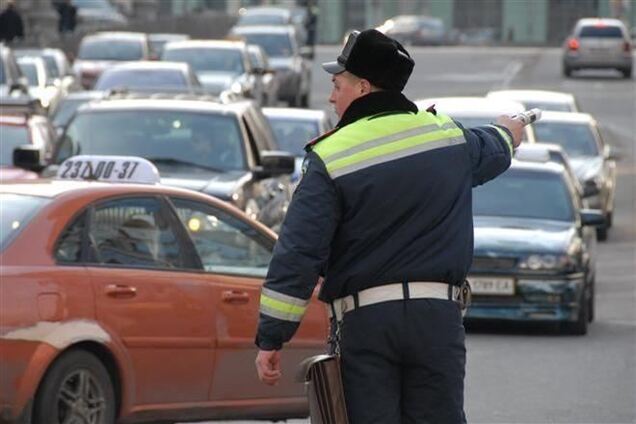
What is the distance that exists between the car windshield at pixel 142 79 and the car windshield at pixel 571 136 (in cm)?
623

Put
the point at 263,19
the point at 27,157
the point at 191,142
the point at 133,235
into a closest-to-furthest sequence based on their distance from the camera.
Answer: the point at 133,235, the point at 27,157, the point at 191,142, the point at 263,19

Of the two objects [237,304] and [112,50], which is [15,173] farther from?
[112,50]

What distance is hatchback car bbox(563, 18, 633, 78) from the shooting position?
57062mm

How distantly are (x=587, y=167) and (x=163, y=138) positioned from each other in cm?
970

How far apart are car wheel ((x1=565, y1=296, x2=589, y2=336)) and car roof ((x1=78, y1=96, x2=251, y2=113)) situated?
9.97 feet

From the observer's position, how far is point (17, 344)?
8727 mm

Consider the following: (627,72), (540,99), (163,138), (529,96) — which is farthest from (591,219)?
(627,72)

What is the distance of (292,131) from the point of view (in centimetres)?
2264

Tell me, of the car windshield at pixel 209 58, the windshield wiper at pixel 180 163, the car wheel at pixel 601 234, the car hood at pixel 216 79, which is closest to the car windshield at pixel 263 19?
the car windshield at pixel 209 58

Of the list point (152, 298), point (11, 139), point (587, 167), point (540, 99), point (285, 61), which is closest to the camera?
point (152, 298)

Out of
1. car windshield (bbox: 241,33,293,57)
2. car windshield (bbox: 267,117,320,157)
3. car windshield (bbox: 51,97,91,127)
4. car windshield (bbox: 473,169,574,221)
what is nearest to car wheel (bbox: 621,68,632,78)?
car windshield (bbox: 241,33,293,57)

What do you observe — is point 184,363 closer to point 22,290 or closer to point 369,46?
point 22,290

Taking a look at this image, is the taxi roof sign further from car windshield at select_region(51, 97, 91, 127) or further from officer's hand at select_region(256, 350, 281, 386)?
car windshield at select_region(51, 97, 91, 127)

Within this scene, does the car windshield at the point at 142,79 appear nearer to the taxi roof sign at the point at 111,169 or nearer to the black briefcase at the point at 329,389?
the taxi roof sign at the point at 111,169
